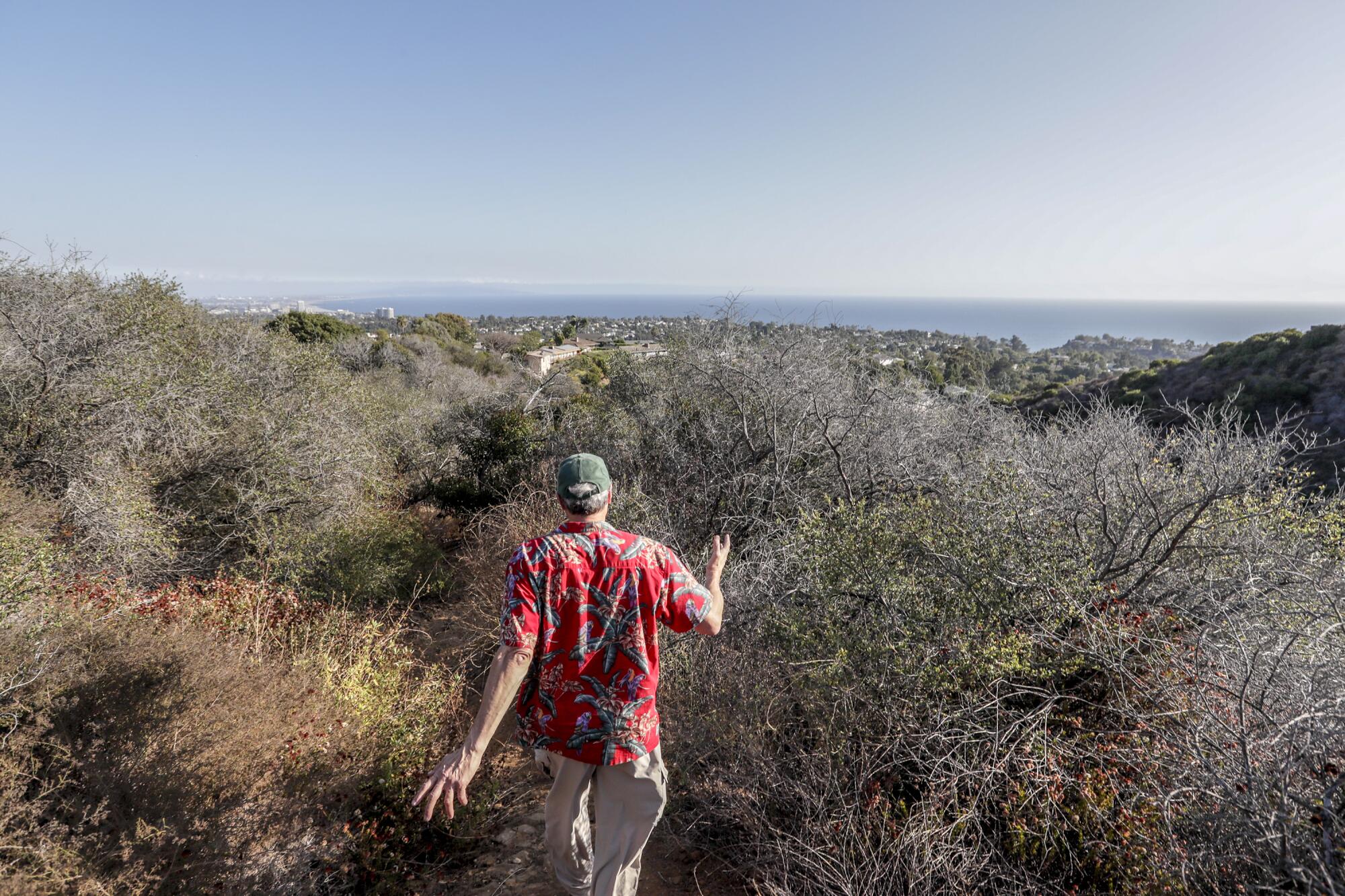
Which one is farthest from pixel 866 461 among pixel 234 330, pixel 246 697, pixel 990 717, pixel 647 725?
pixel 234 330

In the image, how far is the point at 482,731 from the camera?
175cm

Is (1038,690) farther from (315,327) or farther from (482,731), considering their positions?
(315,327)

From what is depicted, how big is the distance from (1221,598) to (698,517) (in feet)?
14.1

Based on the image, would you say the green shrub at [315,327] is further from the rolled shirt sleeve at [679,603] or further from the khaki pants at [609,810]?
the rolled shirt sleeve at [679,603]

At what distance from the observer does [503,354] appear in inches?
1222

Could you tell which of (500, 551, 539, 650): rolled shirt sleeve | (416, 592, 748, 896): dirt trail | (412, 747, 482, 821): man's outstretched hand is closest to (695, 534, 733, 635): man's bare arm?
(500, 551, 539, 650): rolled shirt sleeve

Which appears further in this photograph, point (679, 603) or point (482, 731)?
point (679, 603)

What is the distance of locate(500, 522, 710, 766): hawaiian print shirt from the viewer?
1966 mm

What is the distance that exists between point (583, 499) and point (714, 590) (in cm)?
60

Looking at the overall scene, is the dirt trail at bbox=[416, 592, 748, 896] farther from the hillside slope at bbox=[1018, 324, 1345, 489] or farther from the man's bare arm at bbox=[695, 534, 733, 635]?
the hillside slope at bbox=[1018, 324, 1345, 489]

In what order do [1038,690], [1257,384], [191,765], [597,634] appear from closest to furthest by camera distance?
[597,634], [191,765], [1038,690], [1257,384]

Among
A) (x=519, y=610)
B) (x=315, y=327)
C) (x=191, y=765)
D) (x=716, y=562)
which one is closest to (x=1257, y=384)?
(x=716, y=562)

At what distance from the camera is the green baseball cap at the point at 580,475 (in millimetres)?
2031

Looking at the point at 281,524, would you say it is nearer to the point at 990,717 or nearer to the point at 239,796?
the point at 239,796
